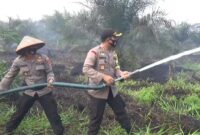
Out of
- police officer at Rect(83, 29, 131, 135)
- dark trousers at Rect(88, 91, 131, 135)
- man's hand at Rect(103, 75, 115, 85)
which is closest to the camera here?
man's hand at Rect(103, 75, 115, 85)

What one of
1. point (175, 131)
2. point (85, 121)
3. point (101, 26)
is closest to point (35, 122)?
point (85, 121)

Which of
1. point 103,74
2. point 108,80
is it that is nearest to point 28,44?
point 103,74

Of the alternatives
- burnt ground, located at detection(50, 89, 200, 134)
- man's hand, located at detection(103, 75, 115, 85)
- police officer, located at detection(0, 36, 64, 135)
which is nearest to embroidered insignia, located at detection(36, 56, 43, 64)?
police officer, located at detection(0, 36, 64, 135)

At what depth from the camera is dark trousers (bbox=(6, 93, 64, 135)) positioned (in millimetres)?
5980

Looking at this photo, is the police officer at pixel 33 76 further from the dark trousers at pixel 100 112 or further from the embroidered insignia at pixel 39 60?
the dark trousers at pixel 100 112

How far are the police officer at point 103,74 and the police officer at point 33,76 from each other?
60 cm

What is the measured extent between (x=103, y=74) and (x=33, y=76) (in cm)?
115

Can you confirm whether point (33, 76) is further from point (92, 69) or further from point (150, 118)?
point (150, 118)

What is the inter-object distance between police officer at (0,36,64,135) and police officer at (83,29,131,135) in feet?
1.96

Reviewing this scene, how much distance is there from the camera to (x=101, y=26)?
68.3 ft

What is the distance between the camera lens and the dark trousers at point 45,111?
19.6 feet

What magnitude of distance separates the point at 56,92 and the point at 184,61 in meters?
20.8

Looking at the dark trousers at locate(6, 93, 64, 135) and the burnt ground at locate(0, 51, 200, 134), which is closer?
the dark trousers at locate(6, 93, 64, 135)

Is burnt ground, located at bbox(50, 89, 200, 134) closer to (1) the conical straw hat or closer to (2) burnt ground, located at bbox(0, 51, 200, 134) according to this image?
(2) burnt ground, located at bbox(0, 51, 200, 134)
